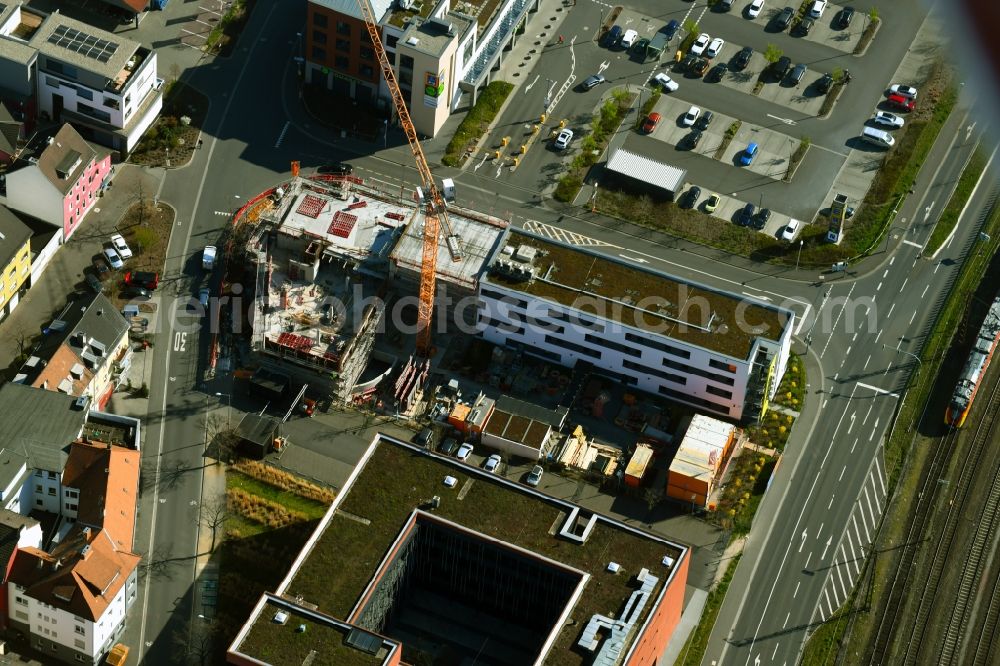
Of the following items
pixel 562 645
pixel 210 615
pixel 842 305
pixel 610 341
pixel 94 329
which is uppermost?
pixel 842 305

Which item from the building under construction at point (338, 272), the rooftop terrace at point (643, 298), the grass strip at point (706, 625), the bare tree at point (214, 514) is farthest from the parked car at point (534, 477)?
the bare tree at point (214, 514)

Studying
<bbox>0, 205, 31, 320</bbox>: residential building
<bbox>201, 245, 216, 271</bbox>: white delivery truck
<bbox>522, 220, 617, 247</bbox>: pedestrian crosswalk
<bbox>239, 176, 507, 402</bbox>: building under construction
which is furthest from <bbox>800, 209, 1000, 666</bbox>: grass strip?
<bbox>0, 205, 31, 320</bbox>: residential building

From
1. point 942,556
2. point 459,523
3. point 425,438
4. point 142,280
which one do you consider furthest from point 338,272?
point 942,556

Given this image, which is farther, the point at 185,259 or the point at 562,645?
the point at 185,259

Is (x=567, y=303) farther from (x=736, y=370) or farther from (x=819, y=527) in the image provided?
(x=819, y=527)

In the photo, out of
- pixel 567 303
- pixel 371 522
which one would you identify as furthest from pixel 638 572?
pixel 567 303
